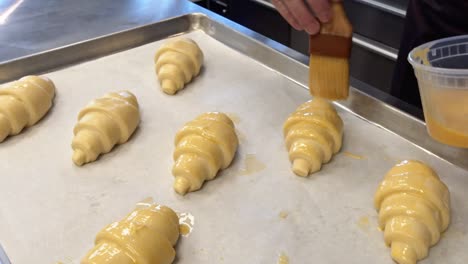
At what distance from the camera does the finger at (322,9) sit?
0.99m

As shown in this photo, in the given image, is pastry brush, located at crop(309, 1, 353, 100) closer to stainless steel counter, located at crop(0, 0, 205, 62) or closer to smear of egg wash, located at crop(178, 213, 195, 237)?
smear of egg wash, located at crop(178, 213, 195, 237)

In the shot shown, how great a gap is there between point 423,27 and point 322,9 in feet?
1.94

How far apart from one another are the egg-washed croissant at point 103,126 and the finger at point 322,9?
20.4 inches

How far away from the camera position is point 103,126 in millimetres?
1149

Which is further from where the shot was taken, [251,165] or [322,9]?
[251,165]

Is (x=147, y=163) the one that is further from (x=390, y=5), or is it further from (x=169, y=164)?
(x=390, y=5)

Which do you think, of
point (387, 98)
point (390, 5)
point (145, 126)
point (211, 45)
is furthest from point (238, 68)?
point (390, 5)

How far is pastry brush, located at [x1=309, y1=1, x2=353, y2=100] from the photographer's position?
3.31 ft

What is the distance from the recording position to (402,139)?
3.80 ft

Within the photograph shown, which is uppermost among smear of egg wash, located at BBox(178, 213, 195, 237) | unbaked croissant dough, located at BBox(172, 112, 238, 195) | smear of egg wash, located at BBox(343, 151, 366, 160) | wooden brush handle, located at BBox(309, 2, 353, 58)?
wooden brush handle, located at BBox(309, 2, 353, 58)

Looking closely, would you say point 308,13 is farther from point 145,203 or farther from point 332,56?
point 145,203

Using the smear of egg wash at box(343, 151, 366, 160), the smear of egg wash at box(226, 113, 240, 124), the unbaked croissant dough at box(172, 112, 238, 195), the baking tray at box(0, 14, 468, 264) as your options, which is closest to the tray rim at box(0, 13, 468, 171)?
the baking tray at box(0, 14, 468, 264)

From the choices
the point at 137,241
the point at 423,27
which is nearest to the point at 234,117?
the point at 137,241

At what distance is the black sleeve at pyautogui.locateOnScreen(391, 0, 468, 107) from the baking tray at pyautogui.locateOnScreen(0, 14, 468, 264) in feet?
1.25
